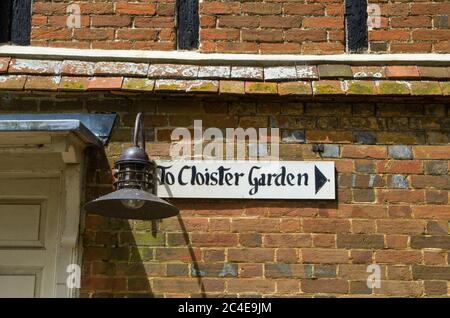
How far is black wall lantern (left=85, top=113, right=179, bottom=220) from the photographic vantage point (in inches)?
134

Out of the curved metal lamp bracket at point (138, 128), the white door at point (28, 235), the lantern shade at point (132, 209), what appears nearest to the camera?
the lantern shade at point (132, 209)

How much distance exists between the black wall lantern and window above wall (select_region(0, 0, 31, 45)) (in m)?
1.12

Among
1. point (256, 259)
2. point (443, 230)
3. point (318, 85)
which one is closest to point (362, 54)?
point (318, 85)

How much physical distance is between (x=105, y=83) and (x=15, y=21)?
33.4 inches

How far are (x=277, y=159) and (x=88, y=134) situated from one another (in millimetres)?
1141

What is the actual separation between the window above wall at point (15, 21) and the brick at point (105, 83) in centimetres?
61

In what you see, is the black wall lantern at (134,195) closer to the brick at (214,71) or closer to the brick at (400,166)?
the brick at (214,71)

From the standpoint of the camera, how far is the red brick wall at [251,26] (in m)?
4.23

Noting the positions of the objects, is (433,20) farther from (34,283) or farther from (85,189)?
(34,283)

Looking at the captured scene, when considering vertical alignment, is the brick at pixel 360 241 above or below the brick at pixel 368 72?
below

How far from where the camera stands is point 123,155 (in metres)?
3.60

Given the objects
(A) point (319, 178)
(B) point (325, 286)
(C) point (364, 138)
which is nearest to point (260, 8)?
(C) point (364, 138)

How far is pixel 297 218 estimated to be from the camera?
396cm

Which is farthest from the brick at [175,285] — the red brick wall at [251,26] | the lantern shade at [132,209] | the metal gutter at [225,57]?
the red brick wall at [251,26]
